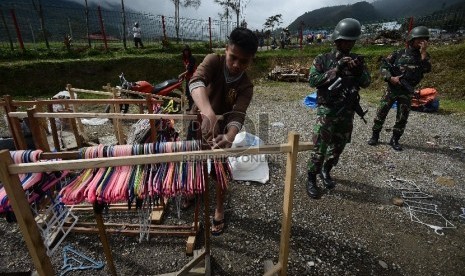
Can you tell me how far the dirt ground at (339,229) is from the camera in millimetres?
2844

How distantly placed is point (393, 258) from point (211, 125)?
265 centimetres

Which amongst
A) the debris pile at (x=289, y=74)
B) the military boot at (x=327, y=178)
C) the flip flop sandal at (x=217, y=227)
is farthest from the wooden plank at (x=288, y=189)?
the debris pile at (x=289, y=74)

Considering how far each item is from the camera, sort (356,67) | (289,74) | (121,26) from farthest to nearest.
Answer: (121,26)
(289,74)
(356,67)

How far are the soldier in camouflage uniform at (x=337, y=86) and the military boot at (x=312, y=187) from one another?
211mm

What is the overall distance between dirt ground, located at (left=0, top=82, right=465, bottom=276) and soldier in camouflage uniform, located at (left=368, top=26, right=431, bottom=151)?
1145 millimetres

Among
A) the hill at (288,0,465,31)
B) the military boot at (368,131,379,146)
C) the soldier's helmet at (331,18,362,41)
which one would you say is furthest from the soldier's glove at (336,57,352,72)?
the hill at (288,0,465,31)

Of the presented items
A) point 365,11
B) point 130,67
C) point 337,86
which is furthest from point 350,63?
point 365,11

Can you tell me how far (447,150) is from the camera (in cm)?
582

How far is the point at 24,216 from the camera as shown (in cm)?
157

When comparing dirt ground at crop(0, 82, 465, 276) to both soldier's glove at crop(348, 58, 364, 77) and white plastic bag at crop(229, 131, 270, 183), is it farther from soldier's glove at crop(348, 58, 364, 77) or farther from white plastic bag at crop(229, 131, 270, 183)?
soldier's glove at crop(348, 58, 364, 77)

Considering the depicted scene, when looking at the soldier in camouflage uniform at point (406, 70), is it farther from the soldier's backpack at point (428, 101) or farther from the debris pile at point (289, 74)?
the debris pile at point (289, 74)

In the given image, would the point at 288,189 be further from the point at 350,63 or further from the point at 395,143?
the point at 395,143

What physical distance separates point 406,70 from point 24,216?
6.32m

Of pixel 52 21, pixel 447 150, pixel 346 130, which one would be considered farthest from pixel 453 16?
pixel 52 21
